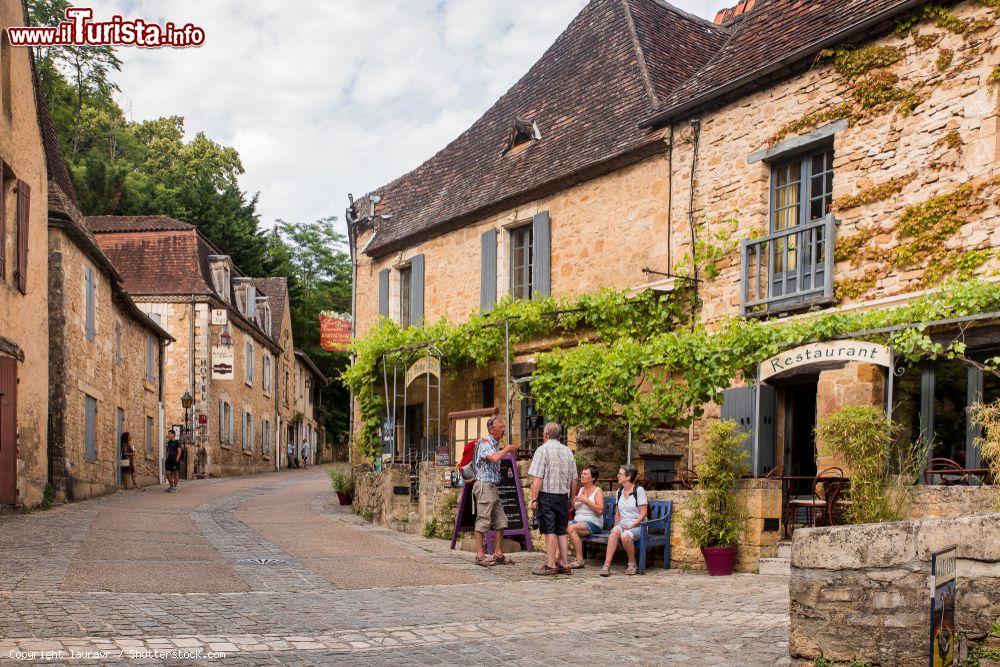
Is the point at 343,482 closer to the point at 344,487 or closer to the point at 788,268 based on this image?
the point at 344,487

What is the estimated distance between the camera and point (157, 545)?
38.5 feet

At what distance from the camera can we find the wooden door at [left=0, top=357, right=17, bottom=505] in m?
14.9

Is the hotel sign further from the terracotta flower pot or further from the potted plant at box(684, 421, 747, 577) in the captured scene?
the terracotta flower pot

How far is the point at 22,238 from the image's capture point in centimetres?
1573

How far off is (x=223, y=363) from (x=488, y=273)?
14890 mm

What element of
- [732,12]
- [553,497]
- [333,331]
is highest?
[732,12]

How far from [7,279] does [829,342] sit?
11154 mm

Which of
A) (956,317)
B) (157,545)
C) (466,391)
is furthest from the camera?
(466,391)

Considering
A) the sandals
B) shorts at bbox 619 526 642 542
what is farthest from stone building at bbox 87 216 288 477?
shorts at bbox 619 526 642 542

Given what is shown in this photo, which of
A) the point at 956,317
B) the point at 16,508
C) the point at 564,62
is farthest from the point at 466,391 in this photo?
the point at 956,317

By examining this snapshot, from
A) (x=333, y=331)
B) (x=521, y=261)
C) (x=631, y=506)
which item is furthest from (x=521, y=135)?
(x=333, y=331)

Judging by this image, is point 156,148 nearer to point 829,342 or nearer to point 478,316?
point 478,316

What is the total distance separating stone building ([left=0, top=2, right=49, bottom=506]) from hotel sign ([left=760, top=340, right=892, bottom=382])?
1040 cm

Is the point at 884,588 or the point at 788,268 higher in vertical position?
the point at 788,268
